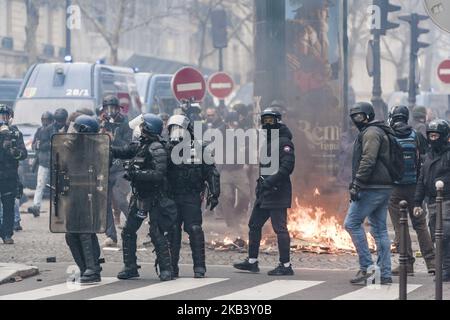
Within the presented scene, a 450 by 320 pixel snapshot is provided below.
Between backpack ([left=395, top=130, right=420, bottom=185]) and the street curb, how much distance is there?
378 cm

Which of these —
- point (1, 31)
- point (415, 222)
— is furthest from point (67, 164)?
point (1, 31)

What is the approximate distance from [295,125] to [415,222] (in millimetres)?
3894

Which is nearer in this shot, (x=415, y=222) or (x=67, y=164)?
(x=67, y=164)

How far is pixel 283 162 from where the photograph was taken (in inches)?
528

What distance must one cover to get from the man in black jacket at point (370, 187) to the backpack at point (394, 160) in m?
0.02

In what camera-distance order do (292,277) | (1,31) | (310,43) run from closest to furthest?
(292,277), (310,43), (1,31)

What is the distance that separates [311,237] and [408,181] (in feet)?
9.93

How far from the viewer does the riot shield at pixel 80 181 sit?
41.4 feet

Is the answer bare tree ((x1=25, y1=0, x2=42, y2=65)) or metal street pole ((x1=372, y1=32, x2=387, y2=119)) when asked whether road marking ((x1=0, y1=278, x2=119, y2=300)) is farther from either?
bare tree ((x1=25, y1=0, x2=42, y2=65))

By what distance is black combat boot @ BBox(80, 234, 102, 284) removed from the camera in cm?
1259

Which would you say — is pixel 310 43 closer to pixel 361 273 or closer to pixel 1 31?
pixel 361 273

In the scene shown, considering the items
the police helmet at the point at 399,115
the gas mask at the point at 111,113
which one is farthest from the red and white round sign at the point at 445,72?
the police helmet at the point at 399,115

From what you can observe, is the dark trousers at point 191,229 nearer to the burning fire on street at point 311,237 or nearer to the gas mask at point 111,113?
the burning fire on street at point 311,237

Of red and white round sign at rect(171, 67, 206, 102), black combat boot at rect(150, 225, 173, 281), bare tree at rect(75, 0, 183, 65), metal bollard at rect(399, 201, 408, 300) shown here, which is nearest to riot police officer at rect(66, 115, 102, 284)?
black combat boot at rect(150, 225, 173, 281)
